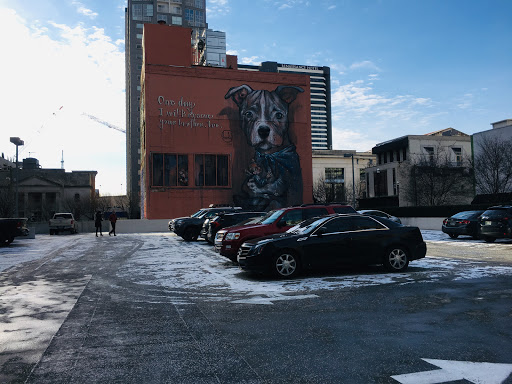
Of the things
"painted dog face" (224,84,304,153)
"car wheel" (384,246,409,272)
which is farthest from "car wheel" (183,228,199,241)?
"painted dog face" (224,84,304,153)

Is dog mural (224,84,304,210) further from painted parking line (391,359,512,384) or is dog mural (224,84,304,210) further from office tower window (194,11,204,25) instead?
office tower window (194,11,204,25)

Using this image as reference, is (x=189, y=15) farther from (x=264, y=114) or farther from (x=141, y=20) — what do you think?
(x=264, y=114)

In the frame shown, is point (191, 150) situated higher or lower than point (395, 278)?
higher

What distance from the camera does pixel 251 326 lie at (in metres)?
5.90

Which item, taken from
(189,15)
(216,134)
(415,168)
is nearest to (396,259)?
(216,134)

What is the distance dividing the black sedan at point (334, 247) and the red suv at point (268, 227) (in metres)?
1.93

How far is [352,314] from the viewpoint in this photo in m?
6.48

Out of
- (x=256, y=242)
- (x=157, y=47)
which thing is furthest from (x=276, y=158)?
(x=256, y=242)

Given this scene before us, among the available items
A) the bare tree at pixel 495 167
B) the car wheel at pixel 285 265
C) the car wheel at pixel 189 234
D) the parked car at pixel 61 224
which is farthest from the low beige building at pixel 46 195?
the car wheel at pixel 285 265

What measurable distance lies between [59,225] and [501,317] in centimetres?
3882

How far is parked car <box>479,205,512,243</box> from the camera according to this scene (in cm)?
1853

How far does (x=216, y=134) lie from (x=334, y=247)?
41.6 metres

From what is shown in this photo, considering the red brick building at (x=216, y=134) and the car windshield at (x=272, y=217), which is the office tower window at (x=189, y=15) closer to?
the red brick building at (x=216, y=134)

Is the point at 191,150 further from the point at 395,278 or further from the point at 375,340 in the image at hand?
the point at 375,340
